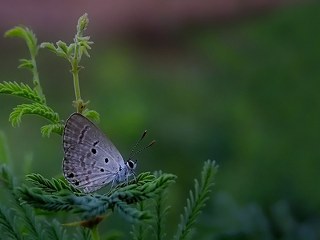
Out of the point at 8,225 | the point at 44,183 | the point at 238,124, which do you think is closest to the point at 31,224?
the point at 8,225

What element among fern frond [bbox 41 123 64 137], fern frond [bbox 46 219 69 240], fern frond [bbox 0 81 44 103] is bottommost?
fern frond [bbox 46 219 69 240]

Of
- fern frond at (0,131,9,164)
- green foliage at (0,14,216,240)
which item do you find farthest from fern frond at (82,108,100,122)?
fern frond at (0,131,9,164)

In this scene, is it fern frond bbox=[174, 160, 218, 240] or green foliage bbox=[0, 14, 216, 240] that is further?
fern frond bbox=[174, 160, 218, 240]

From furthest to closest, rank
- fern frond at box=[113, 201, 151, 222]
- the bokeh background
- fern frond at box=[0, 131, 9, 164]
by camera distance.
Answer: the bokeh background → fern frond at box=[0, 131, 9, 164] → fern frond at box=[113, 201, 151, 222]

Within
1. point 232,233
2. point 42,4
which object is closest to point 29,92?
point 232,233

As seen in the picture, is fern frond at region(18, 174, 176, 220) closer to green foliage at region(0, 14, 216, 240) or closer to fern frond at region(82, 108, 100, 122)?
green foliage at region(0, 14, 216, 240)

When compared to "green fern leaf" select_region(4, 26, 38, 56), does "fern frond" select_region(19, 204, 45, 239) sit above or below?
below

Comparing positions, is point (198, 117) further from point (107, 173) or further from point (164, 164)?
point (107, 173)
